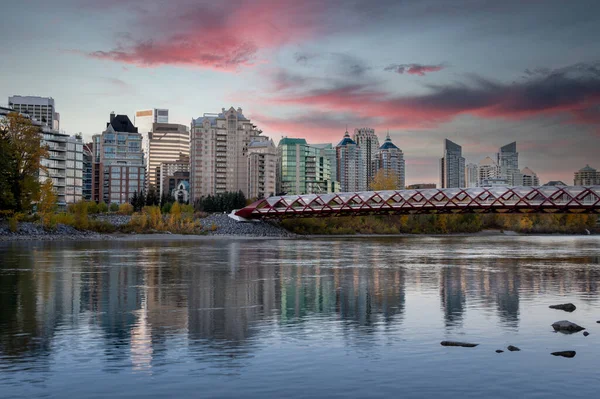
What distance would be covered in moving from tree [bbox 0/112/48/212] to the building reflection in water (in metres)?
41.9

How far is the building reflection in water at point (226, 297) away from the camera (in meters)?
22.4

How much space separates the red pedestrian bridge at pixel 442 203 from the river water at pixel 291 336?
64.8m

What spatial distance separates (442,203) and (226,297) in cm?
10219

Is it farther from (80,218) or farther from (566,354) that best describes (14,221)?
(566,354)

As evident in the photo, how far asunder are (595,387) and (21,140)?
98.3m

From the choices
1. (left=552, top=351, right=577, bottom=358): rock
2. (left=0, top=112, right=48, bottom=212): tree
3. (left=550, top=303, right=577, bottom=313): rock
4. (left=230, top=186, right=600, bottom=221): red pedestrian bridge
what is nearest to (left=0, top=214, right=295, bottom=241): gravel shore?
(left=230, top=186, right=600, bottom=221): red pedestrian bridge

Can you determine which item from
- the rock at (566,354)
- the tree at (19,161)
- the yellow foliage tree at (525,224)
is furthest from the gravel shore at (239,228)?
the rock at (566,354)

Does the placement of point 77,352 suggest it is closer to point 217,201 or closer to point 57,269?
point 57,269

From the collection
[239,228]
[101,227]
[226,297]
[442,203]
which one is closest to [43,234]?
[101,227]

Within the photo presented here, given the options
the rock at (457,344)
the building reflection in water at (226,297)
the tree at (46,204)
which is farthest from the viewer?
the tree at (46,204)

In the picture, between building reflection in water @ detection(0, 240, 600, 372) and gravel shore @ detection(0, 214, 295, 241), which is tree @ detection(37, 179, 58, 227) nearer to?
gravel shore @ detection(0, 214, 295, 241)

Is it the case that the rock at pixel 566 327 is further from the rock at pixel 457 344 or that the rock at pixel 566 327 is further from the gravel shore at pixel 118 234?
the gravel shore at pixel 118 234

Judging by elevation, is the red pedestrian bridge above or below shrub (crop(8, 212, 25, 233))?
above

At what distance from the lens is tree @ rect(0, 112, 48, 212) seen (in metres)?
94.2
